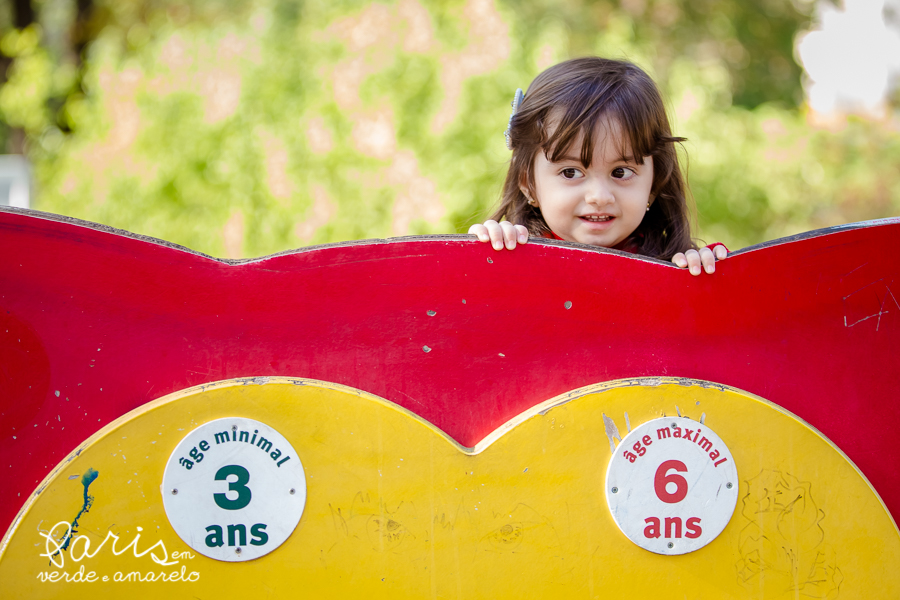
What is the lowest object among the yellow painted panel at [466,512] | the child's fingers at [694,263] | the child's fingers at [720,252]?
the yellow painted panel at [466,512]

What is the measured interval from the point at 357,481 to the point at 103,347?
0.49m

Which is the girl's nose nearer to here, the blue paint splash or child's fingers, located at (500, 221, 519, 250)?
child's fingers, located at (500, 221, 519, 250)

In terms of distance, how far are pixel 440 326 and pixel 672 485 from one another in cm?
49

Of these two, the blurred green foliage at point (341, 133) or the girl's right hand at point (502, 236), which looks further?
the blurred green foliage at point (341, 133)

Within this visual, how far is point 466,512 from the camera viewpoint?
1314mm

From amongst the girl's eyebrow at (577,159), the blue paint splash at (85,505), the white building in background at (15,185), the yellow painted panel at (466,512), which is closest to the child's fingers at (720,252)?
the yellow painted panel at (466,512)

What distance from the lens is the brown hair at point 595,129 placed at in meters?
1.68

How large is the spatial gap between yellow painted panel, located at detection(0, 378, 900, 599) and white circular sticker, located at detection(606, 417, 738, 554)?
2 centimetres

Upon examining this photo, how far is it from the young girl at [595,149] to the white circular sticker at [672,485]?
0.47m

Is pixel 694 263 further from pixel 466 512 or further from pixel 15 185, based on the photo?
pixel 15 185

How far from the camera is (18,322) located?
1.29 m

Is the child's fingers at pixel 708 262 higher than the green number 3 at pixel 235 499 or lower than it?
higher

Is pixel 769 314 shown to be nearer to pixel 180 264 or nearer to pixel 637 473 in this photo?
pixel 637 473

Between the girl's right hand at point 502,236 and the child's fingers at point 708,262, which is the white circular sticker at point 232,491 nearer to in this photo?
the girl's right hand at point 502,236
